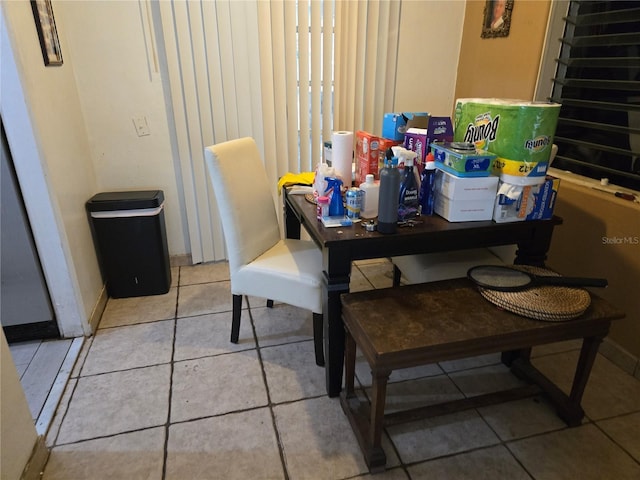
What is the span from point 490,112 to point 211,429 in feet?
5.28

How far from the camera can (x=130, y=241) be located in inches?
95.7

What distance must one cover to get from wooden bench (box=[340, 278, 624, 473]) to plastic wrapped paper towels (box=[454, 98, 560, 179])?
461mm

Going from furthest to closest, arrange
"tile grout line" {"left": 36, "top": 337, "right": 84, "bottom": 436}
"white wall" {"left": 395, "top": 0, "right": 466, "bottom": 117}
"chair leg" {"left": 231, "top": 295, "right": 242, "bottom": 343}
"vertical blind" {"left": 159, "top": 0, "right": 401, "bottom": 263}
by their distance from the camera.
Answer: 1. "white wall" {"left": 395, "top": 0, "right": 466, "bottom": 117}
2. "vertical blind" {"left": 159, "top": 0, "right": 401, "bottom": 263}
3. "chair leg" {"left": 231, "top": 295, "right": 242, "bottom": 343}
4. "tile grout line" {"left": 36, "top": 337, "right": 84, "bottom": 436}

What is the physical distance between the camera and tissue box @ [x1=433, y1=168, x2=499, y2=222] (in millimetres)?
1526

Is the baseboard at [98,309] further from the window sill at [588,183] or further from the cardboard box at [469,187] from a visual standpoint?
the window sill at [588,183]

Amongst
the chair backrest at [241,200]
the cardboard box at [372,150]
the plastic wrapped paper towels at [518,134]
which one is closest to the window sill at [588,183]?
the plastic wrapped paper towels at [518,134]

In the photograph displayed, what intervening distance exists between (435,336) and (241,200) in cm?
106

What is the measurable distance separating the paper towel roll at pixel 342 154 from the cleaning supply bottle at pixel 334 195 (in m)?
0.17

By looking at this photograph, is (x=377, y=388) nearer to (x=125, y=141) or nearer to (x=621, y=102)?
(x=621, y=102)

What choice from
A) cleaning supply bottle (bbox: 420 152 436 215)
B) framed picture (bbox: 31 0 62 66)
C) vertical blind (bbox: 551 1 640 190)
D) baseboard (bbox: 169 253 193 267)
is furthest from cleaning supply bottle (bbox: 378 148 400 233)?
baseboard (bbox: 169 253 193 267)

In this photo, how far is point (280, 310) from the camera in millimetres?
2422

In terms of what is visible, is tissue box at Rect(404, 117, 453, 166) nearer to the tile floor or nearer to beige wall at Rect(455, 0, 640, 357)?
beige wall at Rect(455, 0, 640, 357)

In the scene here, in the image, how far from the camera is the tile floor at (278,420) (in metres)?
1.46

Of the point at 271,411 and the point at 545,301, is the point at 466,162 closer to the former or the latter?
the point at 545,301
